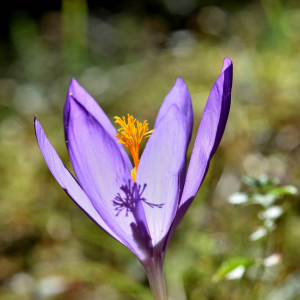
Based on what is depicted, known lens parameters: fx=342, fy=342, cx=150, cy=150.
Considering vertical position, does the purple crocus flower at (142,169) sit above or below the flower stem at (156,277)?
above

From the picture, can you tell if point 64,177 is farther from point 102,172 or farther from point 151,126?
point 151,126

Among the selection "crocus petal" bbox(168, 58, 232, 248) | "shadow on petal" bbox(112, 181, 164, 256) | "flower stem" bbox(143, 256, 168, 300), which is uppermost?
"crocus petal" bbox(168, 58, 232, 248)

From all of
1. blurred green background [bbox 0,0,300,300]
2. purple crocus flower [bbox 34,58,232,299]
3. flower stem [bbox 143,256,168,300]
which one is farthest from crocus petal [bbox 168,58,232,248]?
blurred green background [bbox 0,0,300,300]

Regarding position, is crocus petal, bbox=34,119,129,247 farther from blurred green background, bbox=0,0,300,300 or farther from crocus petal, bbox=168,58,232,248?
blurred green background, bbox=0,0,300,300

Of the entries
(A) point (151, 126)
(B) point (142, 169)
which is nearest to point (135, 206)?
(B) point (142, 169)

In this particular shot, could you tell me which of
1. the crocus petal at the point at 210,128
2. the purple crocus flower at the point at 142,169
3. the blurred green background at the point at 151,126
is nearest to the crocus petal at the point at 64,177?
the purple crocus flower at the point at 142,169

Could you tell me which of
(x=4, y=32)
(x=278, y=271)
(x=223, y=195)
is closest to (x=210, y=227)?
(x=223, y=195)

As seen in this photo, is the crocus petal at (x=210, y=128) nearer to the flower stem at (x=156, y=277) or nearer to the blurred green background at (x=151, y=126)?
the flower stem at (x=156, y=277)
